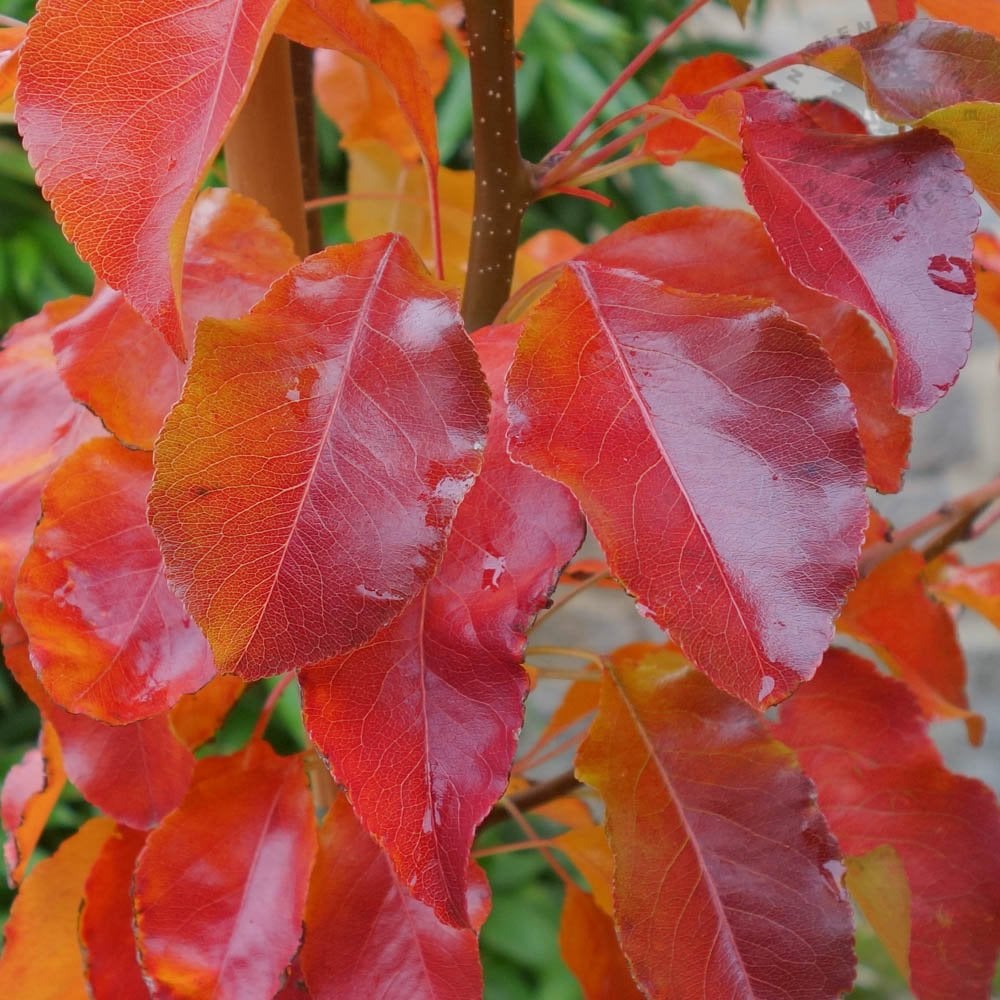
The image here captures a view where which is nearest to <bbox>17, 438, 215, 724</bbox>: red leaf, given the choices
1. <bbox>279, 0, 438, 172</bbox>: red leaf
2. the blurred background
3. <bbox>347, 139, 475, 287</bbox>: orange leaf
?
<bbox>279, 0, 438, 172</bbox>: red leaf

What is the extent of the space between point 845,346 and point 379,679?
15cm

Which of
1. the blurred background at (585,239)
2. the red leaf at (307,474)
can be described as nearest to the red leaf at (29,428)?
the red leaf at (307,474)

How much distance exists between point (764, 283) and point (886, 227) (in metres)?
0.05

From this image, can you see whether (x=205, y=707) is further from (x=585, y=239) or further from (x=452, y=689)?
(x=585, y=239)

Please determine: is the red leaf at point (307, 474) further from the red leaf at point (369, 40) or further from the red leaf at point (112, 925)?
the red leaf at point (112, 925)

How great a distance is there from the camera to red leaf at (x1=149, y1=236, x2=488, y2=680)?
218 millimetres

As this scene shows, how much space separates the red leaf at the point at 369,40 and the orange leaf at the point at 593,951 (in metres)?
0.30

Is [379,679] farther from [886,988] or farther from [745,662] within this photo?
[886,988]

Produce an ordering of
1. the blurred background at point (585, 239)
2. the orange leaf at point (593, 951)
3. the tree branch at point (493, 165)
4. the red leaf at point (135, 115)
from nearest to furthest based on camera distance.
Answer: the red leaf at point (135, 115)
the tree branch at point (493, 165)
the orange leaf at point (593, 951)
the blurred background at point (585, 239)

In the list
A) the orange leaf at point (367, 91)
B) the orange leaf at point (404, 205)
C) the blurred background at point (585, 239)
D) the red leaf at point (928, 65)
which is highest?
the red leaf at point (928, 65)

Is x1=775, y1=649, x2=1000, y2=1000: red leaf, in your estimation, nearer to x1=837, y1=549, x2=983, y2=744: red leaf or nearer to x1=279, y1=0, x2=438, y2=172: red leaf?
x1=837, y1=549, x2=983, y2=744: red leaf

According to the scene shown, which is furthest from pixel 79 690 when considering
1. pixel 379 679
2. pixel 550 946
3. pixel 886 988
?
pixel 886 988

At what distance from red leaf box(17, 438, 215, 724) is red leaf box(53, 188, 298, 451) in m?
0.02

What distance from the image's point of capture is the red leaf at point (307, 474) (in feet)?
0.72
